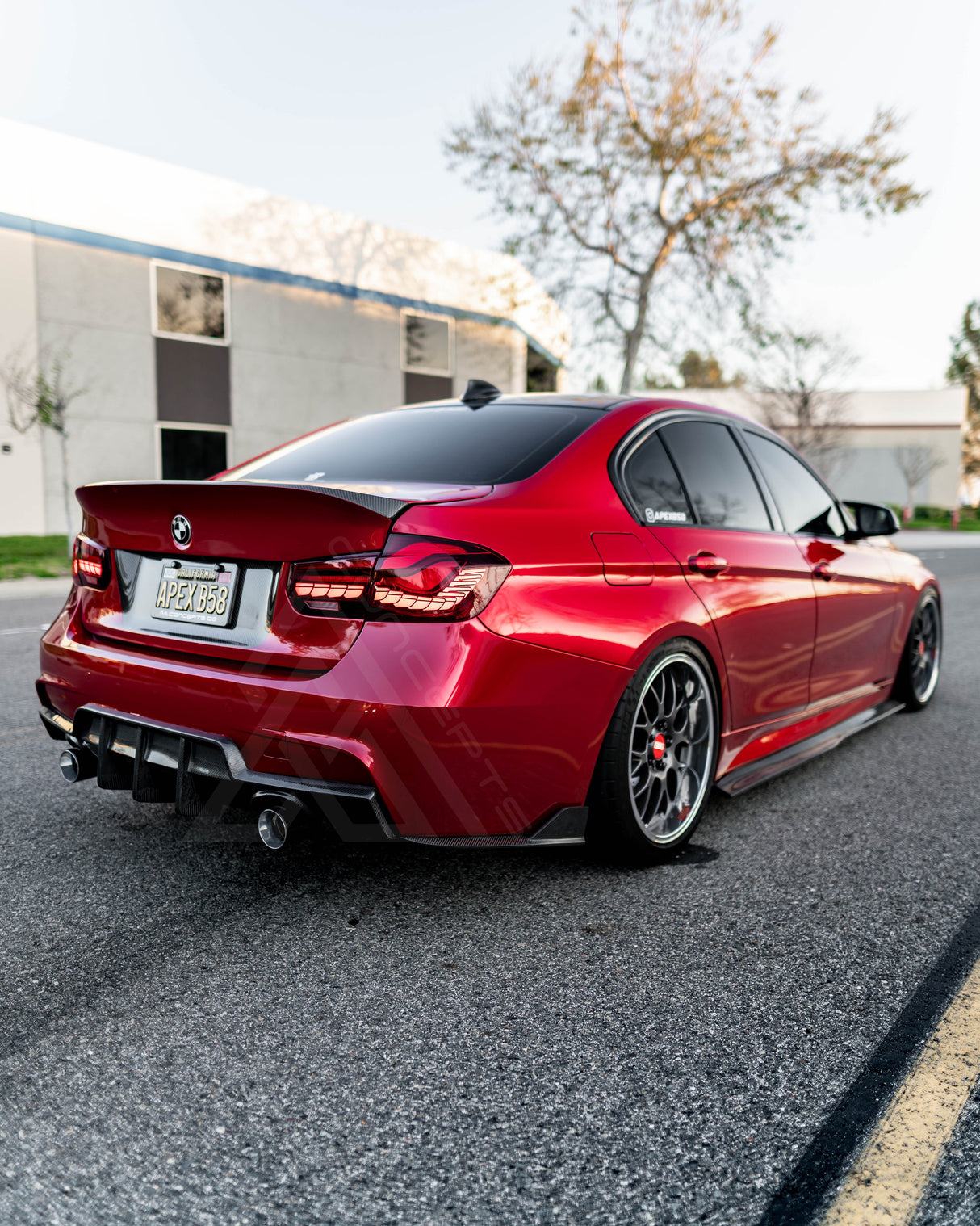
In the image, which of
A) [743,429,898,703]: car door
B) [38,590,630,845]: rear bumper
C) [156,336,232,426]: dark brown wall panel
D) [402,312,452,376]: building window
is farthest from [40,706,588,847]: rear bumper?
[402,312,452,376]: building window

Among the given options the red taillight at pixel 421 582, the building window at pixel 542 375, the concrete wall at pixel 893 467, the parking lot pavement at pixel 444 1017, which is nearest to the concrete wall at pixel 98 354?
the building window at pixel 542 375

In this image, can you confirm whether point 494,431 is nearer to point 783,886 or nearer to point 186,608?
point 186,608

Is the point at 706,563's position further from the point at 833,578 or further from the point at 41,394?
the point at 41,394

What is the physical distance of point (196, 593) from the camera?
9.63 ft

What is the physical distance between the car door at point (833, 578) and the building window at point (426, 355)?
2001 cm

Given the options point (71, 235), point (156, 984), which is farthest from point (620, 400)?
point (71, 235)

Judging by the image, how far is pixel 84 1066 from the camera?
213 centimetres

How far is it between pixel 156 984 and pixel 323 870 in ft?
2.70

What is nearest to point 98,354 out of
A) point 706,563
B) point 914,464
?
point 706,563

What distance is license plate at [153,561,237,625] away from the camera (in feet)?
9.37

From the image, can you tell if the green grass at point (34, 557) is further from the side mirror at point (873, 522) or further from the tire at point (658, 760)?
the tire at point (658, 760)

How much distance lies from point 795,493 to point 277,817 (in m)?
2.89

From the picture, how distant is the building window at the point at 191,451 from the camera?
20484mm

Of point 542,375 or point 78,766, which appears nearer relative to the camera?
point 78,766
